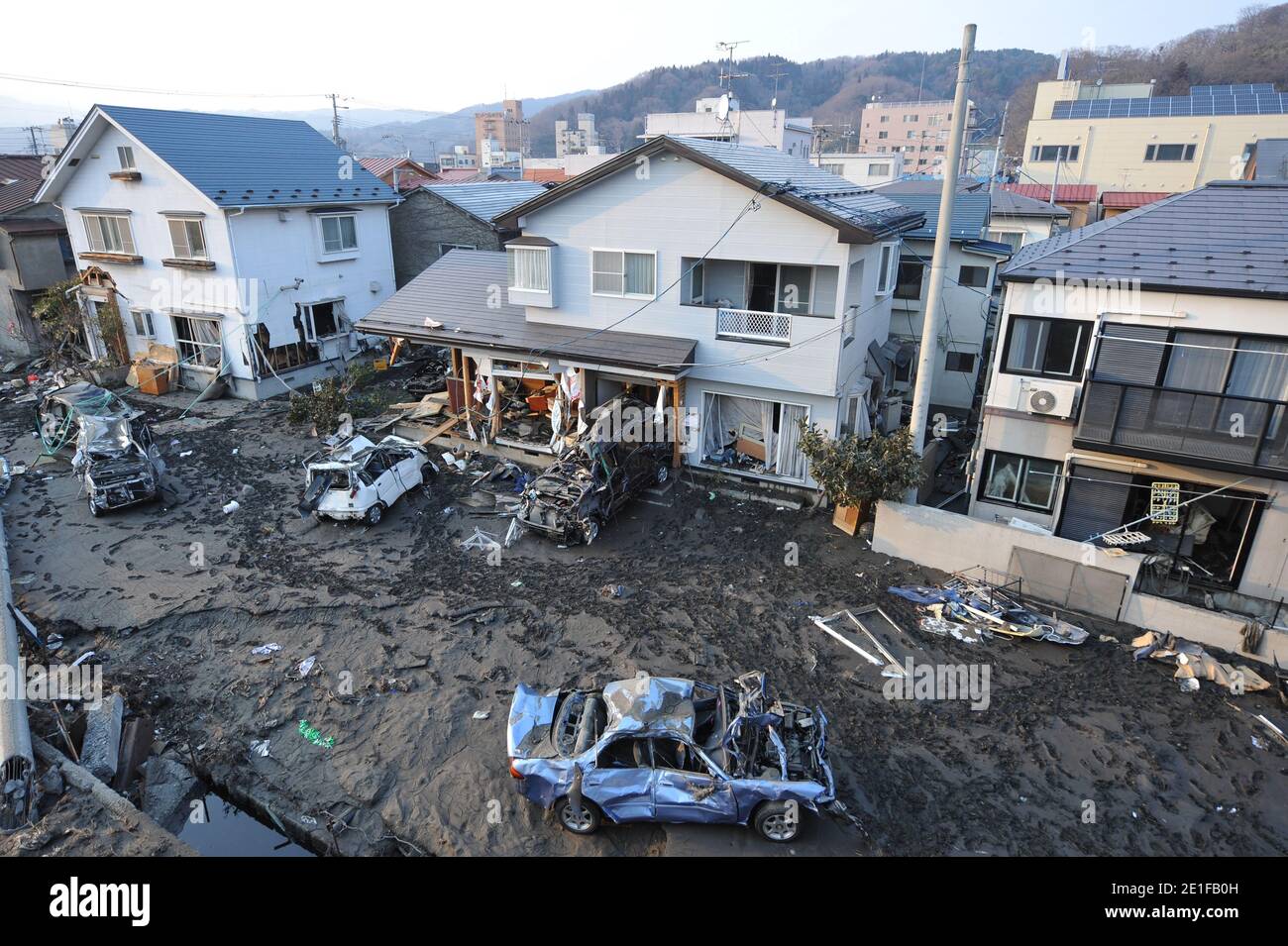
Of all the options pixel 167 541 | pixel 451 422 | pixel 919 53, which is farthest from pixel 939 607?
pixel 919 53

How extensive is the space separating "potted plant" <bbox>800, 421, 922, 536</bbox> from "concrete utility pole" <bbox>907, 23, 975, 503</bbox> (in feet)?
1.70

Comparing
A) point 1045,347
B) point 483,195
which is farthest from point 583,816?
point 483,195

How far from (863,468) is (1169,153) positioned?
49670mm

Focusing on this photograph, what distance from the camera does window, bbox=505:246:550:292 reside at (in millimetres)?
18109

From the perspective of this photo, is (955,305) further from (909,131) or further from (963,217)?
(909,131)

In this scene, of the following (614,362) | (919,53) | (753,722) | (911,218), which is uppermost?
(919,53)

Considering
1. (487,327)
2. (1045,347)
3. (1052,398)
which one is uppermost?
(1045,347)

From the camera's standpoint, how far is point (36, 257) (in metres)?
27.8

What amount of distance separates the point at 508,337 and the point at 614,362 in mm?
3417

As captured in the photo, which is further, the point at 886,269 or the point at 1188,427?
the point at 886,269

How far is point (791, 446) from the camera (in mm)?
17000

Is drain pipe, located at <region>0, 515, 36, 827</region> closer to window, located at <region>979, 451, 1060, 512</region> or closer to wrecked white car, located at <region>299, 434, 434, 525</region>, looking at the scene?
wrecked white car, located at <region>299, 434, 434, 525</region>

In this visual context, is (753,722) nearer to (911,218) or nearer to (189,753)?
(189,753)

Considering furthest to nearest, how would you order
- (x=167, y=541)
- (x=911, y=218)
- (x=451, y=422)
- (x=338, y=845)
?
1. (x=451, y=422)
2. (x=911, y=218)
3. (x=167, y=541)
4. (x=338, y=845)
